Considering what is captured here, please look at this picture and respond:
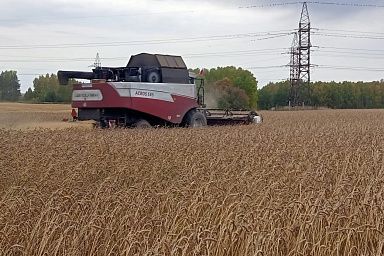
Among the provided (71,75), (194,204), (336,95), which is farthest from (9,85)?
(194,204)

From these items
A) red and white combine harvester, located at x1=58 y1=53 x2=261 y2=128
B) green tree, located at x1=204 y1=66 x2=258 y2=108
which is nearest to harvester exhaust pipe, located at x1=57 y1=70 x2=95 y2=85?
red and white combine harvester, located at x1=58 y1=53 x2=261 y2=128

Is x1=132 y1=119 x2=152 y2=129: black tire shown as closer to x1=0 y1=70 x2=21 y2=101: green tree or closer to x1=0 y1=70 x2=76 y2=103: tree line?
x1=0 y1=70 x2=76 y2=103: tree line

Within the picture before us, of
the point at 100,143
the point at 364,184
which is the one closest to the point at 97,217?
the point at 364,184

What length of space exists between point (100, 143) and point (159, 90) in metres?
6.35

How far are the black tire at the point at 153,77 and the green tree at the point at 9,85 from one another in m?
86.3

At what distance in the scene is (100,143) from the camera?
322 inches

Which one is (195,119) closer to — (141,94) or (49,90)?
(141,94)

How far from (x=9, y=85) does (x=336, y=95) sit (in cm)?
6096

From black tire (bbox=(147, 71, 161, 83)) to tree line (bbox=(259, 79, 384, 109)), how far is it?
196 ft

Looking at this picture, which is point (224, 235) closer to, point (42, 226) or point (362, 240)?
point (362, 240)

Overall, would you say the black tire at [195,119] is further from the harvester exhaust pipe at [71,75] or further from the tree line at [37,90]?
the tree line at [37,90]

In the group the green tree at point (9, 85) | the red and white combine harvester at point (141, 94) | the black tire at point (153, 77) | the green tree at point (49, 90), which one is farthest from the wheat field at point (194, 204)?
the green tree at point (9, 85)

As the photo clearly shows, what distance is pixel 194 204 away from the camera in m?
3.99

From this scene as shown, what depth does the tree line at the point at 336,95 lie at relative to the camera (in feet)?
249
